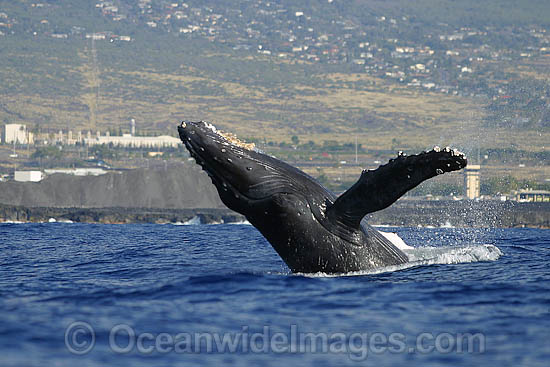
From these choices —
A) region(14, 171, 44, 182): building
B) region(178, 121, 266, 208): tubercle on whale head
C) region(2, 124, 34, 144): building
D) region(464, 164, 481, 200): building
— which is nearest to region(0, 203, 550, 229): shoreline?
region(464, 164, 481, 200): building

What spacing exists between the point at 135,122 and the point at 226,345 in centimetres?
16894

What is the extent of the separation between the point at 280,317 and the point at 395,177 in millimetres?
2305

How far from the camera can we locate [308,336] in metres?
8.45

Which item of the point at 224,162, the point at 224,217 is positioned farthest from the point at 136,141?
the point at 224,162

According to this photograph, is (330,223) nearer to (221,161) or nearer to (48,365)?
(221,161)


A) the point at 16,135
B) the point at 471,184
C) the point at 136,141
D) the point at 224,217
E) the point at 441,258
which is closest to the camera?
the point at 441,258

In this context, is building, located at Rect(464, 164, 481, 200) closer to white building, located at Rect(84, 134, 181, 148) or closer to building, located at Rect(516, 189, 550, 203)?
building, located at Rect(516, 189, 550, 203)

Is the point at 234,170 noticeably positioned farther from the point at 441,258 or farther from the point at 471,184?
the point at 471,184

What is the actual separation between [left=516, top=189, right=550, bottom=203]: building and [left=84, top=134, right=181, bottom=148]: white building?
76.0 meters

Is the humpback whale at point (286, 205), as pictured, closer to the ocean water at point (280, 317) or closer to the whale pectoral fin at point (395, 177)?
the whale pectoral fin at point (395, 177)

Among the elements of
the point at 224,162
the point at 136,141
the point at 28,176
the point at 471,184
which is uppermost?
the point at 224,162

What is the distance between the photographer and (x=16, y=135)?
158 meters

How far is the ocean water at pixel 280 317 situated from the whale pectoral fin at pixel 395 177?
3.27 feet

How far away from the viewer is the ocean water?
308 inches
